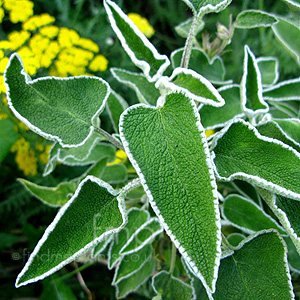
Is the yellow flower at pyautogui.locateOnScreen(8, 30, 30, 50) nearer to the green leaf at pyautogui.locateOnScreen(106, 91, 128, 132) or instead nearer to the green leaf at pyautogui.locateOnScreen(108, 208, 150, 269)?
the green leaf at pyautogui.locateOnScreen(106, 91, 128, 132)

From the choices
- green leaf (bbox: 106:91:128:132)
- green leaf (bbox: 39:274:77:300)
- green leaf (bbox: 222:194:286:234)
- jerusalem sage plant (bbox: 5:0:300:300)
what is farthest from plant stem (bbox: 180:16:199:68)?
green leaf (bbox: 39:274:77:300)

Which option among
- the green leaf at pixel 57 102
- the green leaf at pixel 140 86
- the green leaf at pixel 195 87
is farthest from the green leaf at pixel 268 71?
the green leaf at pixel 57 102

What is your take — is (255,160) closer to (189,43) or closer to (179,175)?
(179,175)

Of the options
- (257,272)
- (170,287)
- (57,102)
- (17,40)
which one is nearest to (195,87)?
(57,102)

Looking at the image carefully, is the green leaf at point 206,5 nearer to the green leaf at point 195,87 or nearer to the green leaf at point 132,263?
the green leaf at point 195,87

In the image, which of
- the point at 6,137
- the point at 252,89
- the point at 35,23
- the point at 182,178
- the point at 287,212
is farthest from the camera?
the point at 35,23
